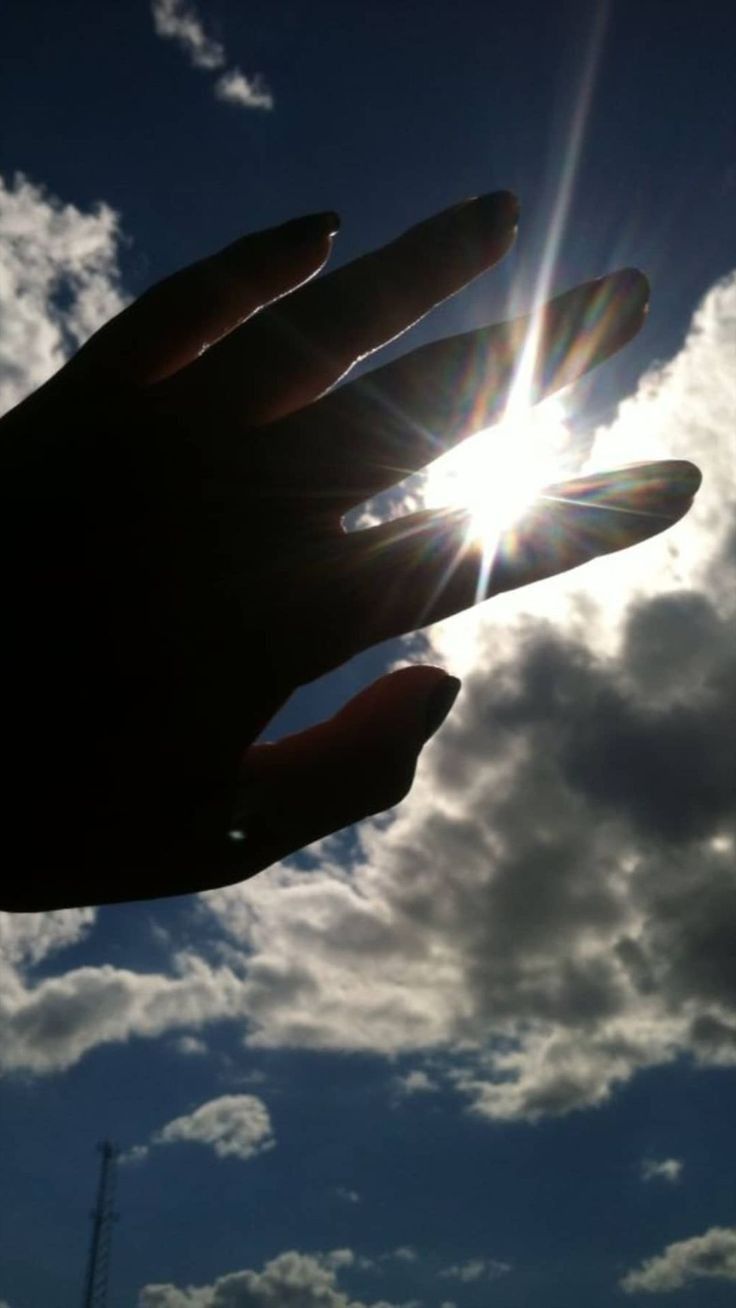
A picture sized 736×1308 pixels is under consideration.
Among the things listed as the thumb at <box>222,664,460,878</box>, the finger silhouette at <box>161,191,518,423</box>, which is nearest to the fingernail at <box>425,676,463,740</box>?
the thumb at <box>222,664,460,878</box>

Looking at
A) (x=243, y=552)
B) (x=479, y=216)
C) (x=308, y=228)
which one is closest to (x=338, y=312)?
(x=308, y=228)

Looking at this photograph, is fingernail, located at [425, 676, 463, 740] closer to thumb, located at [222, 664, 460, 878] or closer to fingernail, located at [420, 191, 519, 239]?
thumb, located at [222, 664, 460, 878]

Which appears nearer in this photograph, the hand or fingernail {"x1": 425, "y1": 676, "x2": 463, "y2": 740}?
the hand

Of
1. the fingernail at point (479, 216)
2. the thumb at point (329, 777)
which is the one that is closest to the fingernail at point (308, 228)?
the fingernail at point (479, 216)

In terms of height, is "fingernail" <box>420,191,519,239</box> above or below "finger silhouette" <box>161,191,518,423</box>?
above

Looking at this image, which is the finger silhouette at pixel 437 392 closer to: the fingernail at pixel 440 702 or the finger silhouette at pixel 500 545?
the finger silhouette at pixel 500 545

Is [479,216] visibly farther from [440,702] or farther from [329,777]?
[329,777]

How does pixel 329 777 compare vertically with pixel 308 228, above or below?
below

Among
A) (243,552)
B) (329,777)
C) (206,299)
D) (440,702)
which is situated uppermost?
(206,299)
